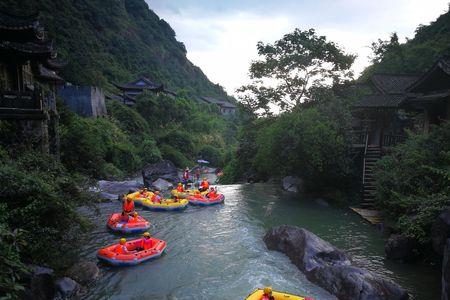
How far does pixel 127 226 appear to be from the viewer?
14266 millimetres

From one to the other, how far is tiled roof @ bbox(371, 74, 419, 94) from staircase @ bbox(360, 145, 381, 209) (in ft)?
19.1

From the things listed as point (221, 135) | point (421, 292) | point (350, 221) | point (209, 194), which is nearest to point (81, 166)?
point (209, 194)

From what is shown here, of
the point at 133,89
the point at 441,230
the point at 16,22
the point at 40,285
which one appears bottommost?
the point at 40,285

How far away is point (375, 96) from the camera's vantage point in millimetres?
22266

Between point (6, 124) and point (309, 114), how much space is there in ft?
48.8

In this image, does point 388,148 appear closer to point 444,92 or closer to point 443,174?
point 444,92

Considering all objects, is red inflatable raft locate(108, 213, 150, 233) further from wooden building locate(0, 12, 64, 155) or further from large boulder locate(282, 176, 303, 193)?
large boulder locate(282, 176, 303, 193)

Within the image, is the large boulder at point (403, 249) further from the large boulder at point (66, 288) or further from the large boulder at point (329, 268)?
the large boulder at point (66, 288)

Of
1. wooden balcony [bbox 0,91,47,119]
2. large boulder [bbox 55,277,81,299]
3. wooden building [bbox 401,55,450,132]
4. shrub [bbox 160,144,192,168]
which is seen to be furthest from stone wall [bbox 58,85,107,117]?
large boulder [bbox 55,277,81,299]

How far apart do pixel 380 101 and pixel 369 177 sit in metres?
5.29

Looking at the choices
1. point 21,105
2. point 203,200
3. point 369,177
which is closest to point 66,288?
point 21,105

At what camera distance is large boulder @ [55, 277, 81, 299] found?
28.8 feet

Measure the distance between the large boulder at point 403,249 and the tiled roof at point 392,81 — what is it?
1465 cm

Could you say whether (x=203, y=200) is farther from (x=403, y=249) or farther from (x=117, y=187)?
(x=403, y=249)
